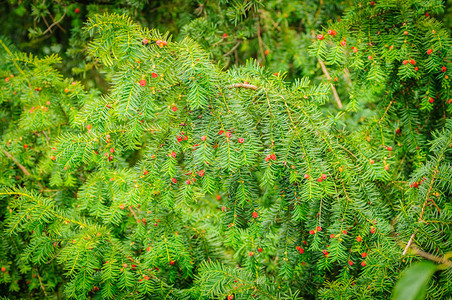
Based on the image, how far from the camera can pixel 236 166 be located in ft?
2.86

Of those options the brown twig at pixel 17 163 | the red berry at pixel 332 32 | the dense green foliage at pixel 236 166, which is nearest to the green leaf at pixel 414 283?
the dense green foliage at pixel 236 166

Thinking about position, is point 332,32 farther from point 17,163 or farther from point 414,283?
point 17,163

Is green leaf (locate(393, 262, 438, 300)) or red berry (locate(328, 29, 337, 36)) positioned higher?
red berry (locate(328, 29, 337, 36))

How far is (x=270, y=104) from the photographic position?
0.96 meters

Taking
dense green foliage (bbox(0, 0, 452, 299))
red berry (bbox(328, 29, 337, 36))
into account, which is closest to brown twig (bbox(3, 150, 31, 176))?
dense green foliage (bbox(0, 0, 452, 299))

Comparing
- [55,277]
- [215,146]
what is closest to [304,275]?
[215,146]

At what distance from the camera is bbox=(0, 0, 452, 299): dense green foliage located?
0.90 m

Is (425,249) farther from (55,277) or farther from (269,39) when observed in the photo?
(55,277)

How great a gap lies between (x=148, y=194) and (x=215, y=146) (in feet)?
0.96

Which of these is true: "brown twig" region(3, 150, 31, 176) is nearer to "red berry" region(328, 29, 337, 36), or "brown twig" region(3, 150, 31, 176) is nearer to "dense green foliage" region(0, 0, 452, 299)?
"dense green foliage" region(0, 0, 452, 299)

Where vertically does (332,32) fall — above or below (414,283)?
above

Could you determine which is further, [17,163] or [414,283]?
[17,163]

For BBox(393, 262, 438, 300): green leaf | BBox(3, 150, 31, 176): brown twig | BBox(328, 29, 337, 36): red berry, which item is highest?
BBox(328, 29, 337, 36): red berry

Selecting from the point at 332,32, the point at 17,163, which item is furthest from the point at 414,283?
the point at 17,163
